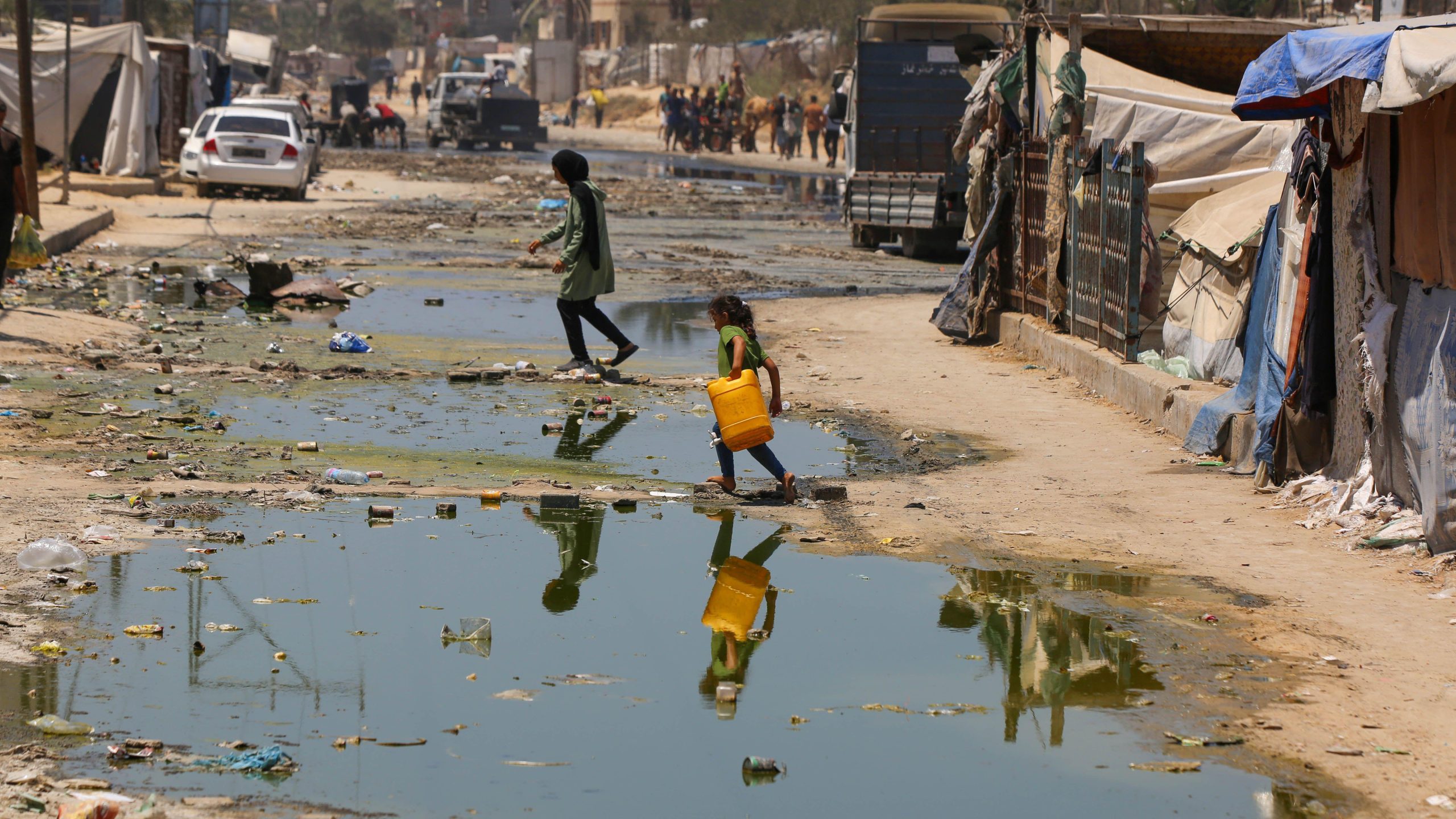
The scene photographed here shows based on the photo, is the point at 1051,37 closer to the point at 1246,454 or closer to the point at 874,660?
the point at 1246,454

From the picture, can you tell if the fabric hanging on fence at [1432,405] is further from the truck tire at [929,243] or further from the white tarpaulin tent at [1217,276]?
the truck tire at [929,243]

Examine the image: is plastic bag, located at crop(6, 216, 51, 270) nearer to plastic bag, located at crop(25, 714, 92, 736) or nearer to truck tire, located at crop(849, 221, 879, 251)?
plastic bag, located at crop(25, 714, 92, 736)

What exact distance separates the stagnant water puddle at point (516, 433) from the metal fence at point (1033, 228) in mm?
3730

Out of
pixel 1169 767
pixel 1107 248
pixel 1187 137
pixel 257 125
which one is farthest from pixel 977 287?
pixel 257 125

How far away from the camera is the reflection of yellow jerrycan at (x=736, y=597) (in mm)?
5898

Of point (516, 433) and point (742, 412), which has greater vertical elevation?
point (742, 412)

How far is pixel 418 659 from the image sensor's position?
5.36 metres

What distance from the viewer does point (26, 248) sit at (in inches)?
504

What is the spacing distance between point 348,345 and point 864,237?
11476 mm

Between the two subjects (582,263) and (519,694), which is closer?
(519,694)

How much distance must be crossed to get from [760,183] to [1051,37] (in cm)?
2352

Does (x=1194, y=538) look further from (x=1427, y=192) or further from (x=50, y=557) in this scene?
(x=50, y=557)

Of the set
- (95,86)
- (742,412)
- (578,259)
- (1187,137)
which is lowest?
(742,412)

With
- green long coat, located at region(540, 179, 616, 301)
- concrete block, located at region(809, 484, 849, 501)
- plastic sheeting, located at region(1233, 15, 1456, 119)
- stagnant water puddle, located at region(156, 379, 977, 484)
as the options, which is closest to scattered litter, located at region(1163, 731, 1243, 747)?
plastic sheeting, located at region(1233, 15, 1456, 119)
